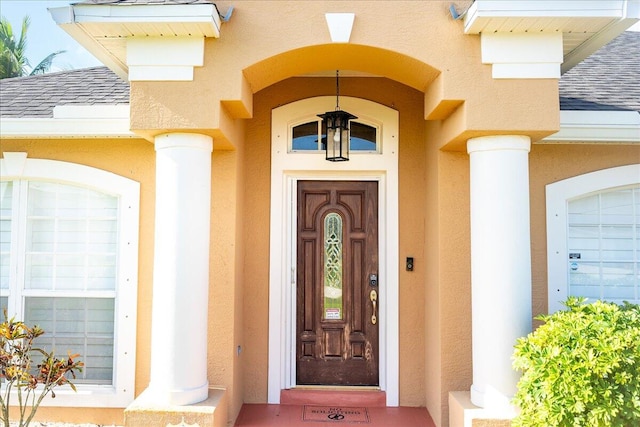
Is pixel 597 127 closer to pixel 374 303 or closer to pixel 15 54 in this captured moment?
pixel 374 303

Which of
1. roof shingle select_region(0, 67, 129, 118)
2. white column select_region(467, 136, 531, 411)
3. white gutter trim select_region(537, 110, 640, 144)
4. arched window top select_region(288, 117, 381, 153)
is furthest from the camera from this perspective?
roof shingle select_region(0, 67, 129, 118)

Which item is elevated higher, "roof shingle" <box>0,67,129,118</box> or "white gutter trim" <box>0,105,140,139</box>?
"roof shingle" <box>0,67,129,118</box>

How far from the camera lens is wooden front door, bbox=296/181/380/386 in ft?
19.7

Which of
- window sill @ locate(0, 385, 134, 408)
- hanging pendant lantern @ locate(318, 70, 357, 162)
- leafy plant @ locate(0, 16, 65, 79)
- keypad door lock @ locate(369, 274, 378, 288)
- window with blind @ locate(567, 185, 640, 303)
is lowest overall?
window sill @ locate(0, 385, 134, 408)

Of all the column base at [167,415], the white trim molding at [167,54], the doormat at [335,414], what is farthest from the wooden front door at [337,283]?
the white trim molding at [167,54]

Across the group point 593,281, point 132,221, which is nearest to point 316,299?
point 132,221

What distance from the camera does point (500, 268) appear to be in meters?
4.50

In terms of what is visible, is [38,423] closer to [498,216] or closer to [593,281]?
[498,216]

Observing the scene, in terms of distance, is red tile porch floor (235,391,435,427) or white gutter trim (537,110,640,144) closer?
red tile porch floor (235,391,435,427)

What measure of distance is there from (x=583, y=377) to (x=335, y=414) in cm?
274

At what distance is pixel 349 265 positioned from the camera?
6047mm

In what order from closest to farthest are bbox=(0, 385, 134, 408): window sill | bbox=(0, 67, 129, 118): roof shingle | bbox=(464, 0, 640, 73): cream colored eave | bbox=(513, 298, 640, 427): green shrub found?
bbox=(513, 298, 640, 427): green shrub, bbox=(464, 0, 640, 73): cream colored eave, bbox=(0, 385, 134, 408): window sill, bbox=(0, 67, 129, 118): roof shingle

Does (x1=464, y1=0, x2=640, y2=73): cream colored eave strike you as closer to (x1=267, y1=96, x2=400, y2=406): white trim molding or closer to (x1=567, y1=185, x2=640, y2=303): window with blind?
(x1=267, y1=96, x2=400, y2=406): white trim molding

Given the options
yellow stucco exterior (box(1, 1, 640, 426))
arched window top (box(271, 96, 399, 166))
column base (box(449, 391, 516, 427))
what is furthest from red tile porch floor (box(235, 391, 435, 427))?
arched window top (box(271, 96, 399, 166))
